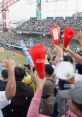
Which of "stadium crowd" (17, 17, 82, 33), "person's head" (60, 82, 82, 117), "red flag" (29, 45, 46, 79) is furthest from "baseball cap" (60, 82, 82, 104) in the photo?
"stadium crowd" (17, 17, 82, 33)

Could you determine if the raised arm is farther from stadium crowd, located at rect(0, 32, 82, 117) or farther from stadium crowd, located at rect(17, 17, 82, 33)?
A: stadium crowd, located at rect(17, 17, 82, 33)

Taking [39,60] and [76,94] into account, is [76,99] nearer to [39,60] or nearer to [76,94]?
[76,94]

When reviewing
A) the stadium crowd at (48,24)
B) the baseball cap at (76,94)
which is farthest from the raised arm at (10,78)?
the stadium crowd at (48,24)

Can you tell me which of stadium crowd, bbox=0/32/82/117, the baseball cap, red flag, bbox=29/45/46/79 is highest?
red flag, bbox=29/45/46/79

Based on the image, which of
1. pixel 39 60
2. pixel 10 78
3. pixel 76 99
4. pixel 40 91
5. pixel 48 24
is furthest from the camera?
pixel 48 24

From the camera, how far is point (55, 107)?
14.6 ft

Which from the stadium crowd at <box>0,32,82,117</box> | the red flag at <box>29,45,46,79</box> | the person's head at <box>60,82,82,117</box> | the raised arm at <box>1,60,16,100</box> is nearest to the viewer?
the person's head at <box>60,82,82,117</box>

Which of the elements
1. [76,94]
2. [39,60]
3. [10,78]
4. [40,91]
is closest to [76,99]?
[76,94]

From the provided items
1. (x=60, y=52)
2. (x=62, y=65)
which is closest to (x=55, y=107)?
(x=60, y=52)

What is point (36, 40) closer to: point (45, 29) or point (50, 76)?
point (45, 29)

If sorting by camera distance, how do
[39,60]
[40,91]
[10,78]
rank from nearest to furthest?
[40,91]
[39,60]
[10,78]

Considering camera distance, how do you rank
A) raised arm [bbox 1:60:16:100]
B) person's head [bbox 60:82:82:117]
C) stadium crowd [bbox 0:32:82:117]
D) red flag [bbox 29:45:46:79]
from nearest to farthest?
person's head [bbox 60:82:82:117]
stadium crowd [bbox 0:32:82:117]
red flag [bbox 29:45:46:79]
raised arm [bbox 1:60:16:100]

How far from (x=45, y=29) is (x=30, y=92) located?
122ft

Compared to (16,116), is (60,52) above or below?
above
